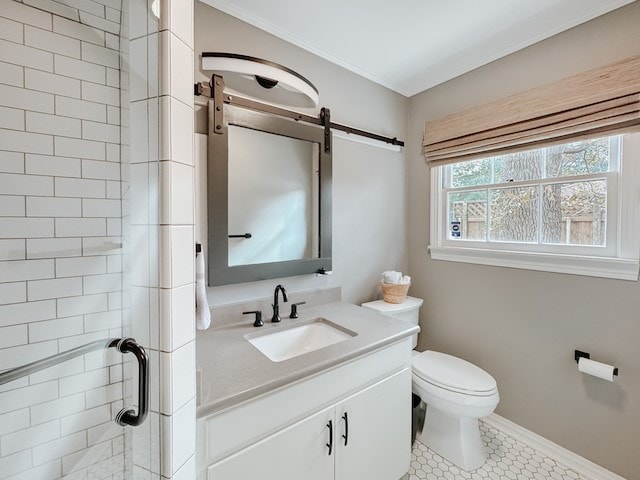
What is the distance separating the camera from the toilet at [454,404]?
4.70 ft

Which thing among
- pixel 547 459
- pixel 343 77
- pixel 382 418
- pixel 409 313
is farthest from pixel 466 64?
pixel 547 459

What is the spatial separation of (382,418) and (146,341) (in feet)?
3.51

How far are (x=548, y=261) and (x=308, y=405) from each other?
4.91 feet

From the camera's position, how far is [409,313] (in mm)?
1925

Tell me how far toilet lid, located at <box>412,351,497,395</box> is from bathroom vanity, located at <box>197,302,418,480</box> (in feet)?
0.82

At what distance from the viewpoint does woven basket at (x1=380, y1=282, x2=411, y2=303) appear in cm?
187

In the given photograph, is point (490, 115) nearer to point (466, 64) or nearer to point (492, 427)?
point (466, 64)

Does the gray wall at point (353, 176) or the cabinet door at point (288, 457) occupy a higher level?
the gray wall at point (353, 176)

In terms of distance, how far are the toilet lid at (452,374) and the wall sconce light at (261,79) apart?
164 centimetres

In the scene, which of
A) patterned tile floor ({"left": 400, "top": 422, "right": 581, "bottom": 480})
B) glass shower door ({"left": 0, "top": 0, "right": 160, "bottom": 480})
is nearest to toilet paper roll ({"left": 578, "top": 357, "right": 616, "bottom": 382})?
patterned tile floor ({"left": 400, "top": 422, "right": 581, "bottom": 480})

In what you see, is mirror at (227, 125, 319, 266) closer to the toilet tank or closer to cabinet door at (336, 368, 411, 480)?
the toilet tank

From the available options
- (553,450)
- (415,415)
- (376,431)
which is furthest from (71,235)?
(553,450)

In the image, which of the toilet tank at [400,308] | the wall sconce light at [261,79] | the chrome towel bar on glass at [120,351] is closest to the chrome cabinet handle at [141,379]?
the chrome towel bar on glass at [120,351]

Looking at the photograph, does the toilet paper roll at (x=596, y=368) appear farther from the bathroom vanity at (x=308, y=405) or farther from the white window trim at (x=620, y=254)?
the bathroom vanity at (x=308, y=405)
